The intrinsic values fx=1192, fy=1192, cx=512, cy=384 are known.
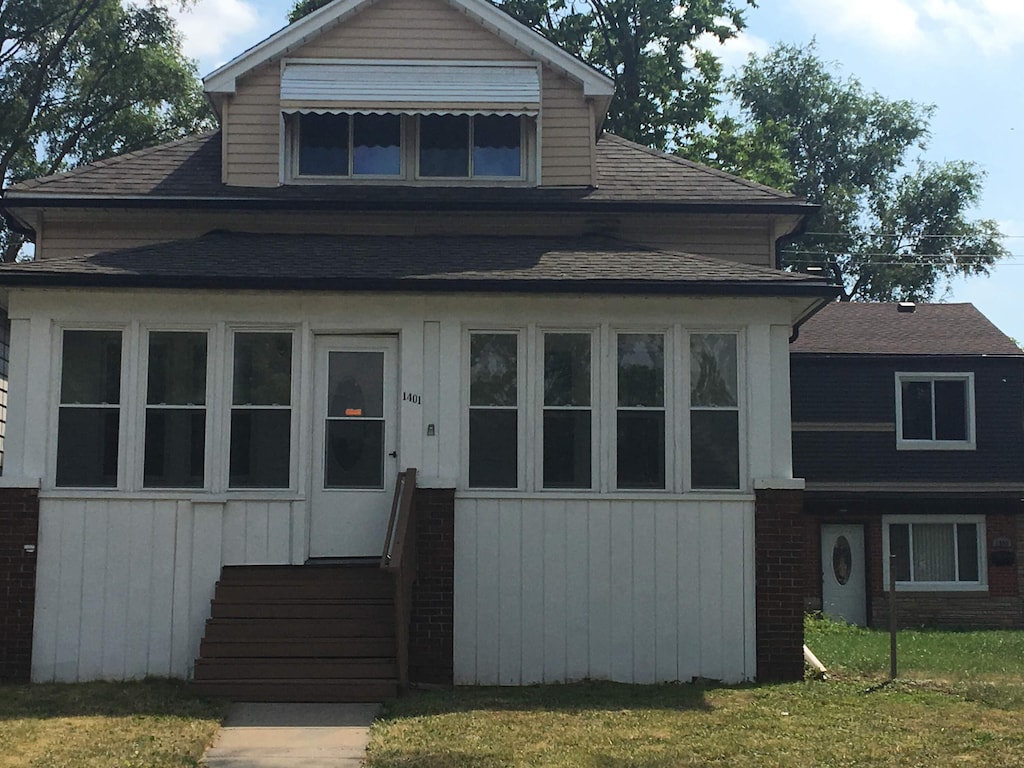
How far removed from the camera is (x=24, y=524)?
10602 mm

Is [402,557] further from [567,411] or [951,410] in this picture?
[951,410]

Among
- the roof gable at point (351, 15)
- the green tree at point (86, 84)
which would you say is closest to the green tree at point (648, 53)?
the green tree at point (86, 84)

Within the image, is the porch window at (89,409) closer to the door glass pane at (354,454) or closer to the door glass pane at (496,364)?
the door glass pane at (354,454)

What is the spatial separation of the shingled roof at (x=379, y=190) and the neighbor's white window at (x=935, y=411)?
953cm

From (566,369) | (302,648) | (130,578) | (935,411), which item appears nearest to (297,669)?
(302,648)

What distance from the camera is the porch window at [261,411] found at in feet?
36.0

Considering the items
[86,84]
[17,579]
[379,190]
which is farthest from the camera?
[86,84]

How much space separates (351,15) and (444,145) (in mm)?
1943

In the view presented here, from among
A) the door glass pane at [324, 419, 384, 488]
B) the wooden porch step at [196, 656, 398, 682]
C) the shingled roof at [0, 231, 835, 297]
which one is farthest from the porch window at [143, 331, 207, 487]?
the wooden porch step at [196, 656, 398, 682]

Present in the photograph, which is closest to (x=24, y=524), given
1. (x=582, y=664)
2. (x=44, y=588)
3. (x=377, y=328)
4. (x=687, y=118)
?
(x=44, y=588)

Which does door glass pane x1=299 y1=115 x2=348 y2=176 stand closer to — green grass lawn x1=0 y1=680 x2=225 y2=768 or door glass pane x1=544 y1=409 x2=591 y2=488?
door glass pane x1=544 y1=409 x2=591 y2=488

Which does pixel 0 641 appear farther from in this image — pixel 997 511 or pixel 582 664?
pixel 997 511

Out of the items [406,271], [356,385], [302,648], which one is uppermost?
[406,271]

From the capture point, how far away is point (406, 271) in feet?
36.4
